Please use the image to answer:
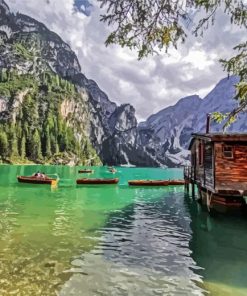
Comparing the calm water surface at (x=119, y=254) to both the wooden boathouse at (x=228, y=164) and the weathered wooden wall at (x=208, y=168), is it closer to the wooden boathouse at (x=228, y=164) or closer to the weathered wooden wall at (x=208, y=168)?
the wooden boathouse at (x=228, y=164)

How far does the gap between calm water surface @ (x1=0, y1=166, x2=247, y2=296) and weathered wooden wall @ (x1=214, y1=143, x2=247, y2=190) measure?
3091mm

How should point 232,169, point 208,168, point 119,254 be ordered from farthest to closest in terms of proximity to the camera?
point 208,168
point 232,169
point 119,254

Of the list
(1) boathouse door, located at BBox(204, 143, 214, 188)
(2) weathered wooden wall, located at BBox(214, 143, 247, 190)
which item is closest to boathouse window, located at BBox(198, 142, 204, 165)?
(1) boathouse door, located at BBox(204, 143, 214, 188)

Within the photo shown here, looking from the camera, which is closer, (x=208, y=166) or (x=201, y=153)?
(x=208, y=166)

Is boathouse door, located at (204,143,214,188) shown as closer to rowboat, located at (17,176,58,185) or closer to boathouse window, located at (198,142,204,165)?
boathouse window, located at (198,142,204,165)

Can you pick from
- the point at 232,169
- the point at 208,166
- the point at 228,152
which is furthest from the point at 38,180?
the point at 232,169

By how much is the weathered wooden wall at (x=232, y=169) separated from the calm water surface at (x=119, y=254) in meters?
3.09

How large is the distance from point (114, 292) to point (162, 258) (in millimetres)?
5182

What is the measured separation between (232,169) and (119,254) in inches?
598

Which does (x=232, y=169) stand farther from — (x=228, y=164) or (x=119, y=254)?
(x=119, y=254)

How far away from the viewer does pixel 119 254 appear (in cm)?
1814

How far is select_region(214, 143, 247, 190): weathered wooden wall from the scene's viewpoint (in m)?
29.5

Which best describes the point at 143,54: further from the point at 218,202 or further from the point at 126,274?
the point at 218,202

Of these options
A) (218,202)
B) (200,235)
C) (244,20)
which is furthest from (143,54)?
(218,202)
